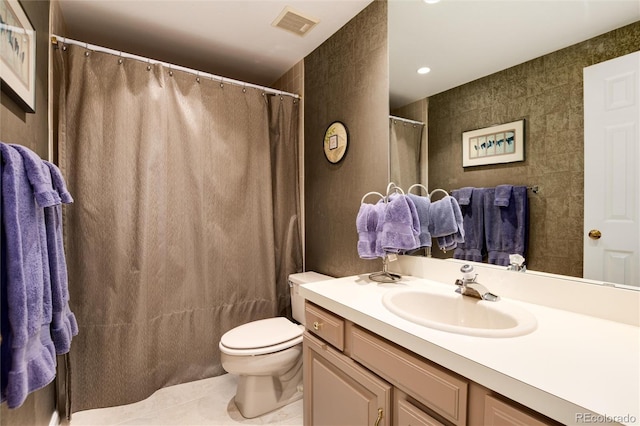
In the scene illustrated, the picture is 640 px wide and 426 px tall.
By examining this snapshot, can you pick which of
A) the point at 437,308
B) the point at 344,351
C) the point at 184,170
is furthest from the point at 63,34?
the point at 437,308

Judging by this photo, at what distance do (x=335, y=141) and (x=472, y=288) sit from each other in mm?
1241

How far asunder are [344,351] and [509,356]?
57 centimetres

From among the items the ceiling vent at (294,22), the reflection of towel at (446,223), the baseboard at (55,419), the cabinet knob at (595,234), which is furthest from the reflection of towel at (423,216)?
the baseboard at (55,419)

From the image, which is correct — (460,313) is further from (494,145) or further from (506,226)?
(494,145)

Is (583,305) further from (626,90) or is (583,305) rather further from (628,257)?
(626,90)

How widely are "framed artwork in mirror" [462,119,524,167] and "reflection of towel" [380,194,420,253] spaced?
32cm

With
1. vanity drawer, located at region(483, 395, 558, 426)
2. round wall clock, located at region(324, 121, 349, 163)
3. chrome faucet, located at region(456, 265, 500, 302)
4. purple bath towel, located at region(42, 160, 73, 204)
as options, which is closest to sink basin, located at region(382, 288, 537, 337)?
chrome faucet, located at region(456, 265, 500, 302)

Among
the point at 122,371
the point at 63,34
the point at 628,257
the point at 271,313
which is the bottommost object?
the point at 122,371

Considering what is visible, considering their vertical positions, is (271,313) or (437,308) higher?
(437,308)

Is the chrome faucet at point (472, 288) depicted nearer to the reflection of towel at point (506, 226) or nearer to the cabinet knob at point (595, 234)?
the reflection of towel at point (506, 226)

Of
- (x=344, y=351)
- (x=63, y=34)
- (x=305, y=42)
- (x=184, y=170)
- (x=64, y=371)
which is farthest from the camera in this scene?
(x=305, y=42)

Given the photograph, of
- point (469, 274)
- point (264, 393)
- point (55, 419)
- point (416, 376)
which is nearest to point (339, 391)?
point (416, 376)

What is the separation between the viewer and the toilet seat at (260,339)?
1.57m

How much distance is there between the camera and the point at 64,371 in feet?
5.31
